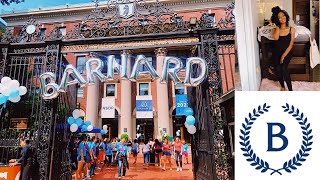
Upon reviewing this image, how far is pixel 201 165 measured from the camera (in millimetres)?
4727

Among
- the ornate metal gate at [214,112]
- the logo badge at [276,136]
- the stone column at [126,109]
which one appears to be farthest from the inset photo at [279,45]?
the stone column at [126,109]

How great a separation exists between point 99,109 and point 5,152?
6.94 metres

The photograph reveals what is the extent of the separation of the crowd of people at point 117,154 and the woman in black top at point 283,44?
5106mm

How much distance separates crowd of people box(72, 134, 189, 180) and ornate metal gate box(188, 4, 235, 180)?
9.28ft

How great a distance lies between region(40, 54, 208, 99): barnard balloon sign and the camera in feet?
12.8

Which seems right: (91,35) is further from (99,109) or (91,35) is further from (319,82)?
(99,109)

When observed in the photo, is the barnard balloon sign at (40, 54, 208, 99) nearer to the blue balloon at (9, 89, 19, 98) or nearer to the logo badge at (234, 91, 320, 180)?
the blue balloon at (9, 89, 19, 98)

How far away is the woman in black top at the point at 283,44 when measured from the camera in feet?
6.22

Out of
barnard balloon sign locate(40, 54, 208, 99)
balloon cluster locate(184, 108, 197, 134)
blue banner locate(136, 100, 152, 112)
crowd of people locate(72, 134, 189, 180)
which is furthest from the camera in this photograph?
blue banner locate(136, 100, 152, 112)

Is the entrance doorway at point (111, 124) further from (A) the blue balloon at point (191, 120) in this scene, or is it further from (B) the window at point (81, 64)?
(A) the blue balloon at point (191, 120)

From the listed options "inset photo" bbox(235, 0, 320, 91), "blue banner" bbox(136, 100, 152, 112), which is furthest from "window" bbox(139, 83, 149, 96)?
"inset photo" bbox(235, 0, 320, 91)

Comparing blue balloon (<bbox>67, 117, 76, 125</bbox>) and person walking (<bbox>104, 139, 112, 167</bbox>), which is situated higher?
blue balloon (<bbox>67, 117, 76, 125</bbox>)

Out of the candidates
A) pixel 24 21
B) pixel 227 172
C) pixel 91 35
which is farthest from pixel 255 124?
pixel 24 21

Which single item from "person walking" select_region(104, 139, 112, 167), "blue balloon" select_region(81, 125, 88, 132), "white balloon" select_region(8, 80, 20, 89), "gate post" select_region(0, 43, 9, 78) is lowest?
"person walking" select_region(104, 139, 112, 167)
